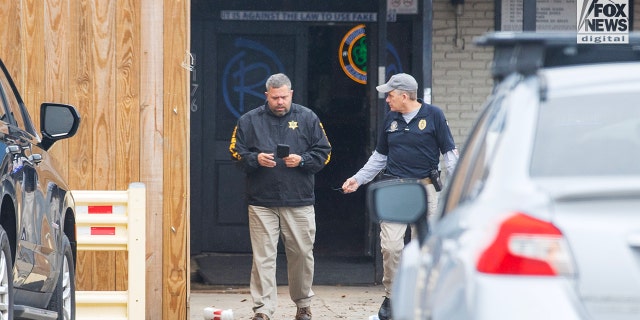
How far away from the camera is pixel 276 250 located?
9.30 metres

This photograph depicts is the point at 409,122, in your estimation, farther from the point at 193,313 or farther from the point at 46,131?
the point at 46,131

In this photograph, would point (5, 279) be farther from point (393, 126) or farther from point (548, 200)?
point (393, 126)

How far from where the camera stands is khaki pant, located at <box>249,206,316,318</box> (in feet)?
30.5

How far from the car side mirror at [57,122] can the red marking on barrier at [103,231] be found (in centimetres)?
120

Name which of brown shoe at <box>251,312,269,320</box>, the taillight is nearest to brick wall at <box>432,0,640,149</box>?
brown shoe at <box>251,312,269,320</box>

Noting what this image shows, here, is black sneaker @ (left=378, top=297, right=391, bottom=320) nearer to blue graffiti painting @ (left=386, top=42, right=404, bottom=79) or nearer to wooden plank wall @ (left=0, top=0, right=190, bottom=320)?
wooden plank wall @ (left=0, top=0, right=190, bottom=320)

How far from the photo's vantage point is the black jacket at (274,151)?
929 cm

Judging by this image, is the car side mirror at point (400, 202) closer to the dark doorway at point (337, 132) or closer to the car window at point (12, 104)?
the car window at point (12, 104)

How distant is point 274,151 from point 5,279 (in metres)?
3.98

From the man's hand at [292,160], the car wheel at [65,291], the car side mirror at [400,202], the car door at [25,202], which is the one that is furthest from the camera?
the man's hand at [292,160]

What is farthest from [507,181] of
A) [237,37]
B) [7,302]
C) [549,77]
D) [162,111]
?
[237,37]

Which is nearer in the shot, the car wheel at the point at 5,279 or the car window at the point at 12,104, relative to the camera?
the car wheel at the point at 5,279

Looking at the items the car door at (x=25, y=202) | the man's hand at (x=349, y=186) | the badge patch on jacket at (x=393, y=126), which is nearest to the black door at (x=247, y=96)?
the badge patch on jacket at (x=393, y=126)

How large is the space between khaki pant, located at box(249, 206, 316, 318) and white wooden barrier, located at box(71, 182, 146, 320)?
1196mm
